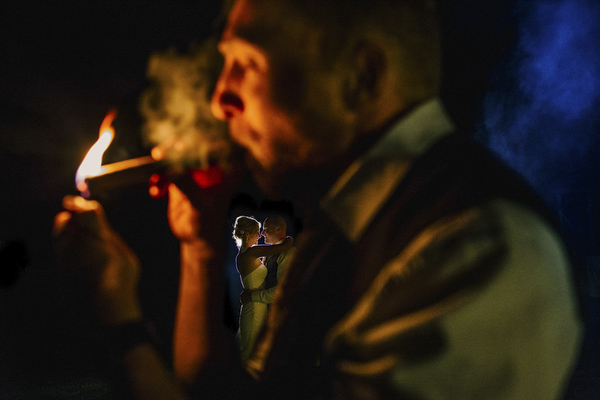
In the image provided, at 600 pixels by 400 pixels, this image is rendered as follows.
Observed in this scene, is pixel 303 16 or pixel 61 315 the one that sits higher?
pixel 303 16

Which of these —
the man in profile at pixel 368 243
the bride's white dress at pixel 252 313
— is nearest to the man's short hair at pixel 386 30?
the man in profile at pixel 368 243

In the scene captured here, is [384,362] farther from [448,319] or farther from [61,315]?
[61,315]

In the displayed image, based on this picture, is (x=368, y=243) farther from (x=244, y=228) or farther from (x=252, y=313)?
(x=244, y=228)

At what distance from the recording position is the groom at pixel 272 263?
3.18 metres

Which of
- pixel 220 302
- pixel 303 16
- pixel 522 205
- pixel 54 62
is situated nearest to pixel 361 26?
pixel 303 16

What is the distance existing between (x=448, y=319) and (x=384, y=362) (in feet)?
0.59

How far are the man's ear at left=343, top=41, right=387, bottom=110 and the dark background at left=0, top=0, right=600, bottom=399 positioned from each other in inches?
53.0

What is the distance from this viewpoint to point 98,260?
1621 millimetres

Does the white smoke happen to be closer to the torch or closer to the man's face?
the torch

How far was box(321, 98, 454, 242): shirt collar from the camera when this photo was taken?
1279mm

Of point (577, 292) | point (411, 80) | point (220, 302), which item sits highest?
point (411, 80)

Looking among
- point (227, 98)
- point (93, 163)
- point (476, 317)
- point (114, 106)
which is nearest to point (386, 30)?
point (227, 98)

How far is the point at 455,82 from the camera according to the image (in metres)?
2.54

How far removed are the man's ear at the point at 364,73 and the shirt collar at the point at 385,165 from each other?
0.14 m
